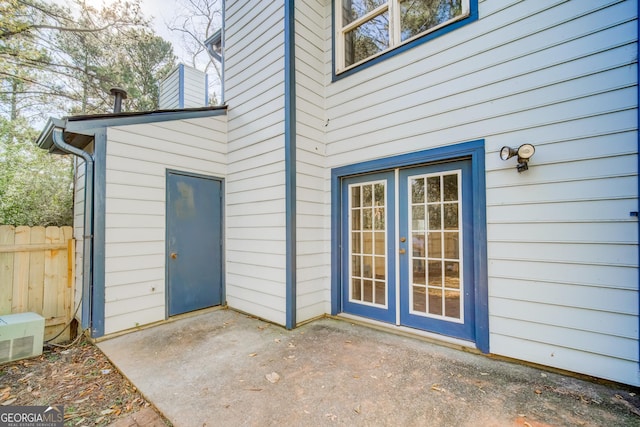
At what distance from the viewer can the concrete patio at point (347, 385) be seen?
171cm

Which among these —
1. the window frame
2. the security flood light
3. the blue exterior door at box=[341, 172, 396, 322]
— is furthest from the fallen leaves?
the window frame

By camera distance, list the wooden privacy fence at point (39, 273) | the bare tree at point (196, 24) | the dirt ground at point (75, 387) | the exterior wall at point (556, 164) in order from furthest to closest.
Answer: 1. the bare tree at point (196, 24)
2. the wooden privacy fence at point (39, 273)
3. the exterior wall at point (556, 164)
4. the dirt ground at point (75, 387)

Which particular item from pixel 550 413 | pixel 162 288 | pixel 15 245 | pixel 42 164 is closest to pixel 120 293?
pixel 162 288

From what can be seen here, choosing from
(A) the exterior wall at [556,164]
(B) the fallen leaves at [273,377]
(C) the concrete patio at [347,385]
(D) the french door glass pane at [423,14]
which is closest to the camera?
(C) the concrete patio at [347,385]

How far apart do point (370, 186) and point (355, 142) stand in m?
0.61

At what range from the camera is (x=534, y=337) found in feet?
7.48

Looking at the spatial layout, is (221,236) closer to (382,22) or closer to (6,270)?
(6,270)

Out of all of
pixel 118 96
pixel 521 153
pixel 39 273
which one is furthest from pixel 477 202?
pixel 39 273

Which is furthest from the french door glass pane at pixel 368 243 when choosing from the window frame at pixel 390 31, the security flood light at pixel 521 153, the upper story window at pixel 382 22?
the upper story window at pixel 382 22

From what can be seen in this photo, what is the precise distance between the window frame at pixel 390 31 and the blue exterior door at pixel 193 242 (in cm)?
254

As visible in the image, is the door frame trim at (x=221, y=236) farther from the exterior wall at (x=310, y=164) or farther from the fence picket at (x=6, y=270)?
the fence picket at (x=6, y=270)

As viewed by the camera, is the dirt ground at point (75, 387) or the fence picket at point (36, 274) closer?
the dirt ground at point (75, 387)

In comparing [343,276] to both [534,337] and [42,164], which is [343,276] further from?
[42,164]

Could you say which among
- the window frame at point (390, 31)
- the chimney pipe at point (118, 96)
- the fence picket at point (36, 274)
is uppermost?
the window frame at point (390, 31)
